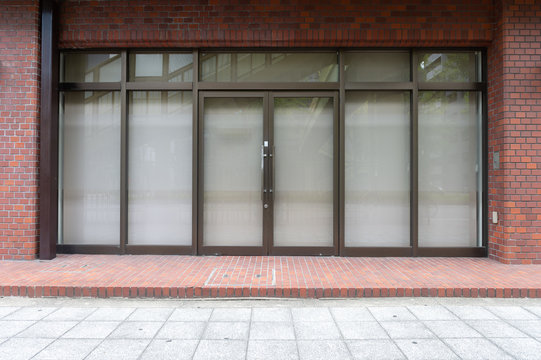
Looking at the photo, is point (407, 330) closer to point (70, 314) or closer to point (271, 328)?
point (271, 328)

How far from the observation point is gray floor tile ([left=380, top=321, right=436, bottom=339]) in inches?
142

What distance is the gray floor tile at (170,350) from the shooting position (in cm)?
319

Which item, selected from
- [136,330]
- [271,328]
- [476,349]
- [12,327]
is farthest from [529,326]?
[12,327]

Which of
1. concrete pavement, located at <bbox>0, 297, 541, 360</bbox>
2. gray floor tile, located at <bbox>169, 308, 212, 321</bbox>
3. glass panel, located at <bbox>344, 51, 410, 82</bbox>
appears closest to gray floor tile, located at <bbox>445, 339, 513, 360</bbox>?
concrete pavement, located at <bbox>0, 297, 541, 360</bbox>

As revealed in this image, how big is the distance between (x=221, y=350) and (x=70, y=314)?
2.05 metres

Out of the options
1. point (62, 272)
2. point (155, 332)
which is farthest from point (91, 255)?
point (155, 332)

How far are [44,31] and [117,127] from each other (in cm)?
195

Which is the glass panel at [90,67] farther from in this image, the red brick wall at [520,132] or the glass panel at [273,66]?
the red brick wall at [520,132]

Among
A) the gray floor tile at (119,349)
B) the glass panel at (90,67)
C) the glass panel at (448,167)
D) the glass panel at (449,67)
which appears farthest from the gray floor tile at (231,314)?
the glass panel at (449,67)

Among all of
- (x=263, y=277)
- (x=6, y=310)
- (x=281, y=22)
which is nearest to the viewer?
(x=6, y=310)

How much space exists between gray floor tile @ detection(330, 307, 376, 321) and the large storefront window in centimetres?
208

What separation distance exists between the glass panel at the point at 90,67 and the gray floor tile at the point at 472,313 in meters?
6.49

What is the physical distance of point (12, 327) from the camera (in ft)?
12.5

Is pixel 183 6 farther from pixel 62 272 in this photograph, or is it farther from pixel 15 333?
pixel 15 333
